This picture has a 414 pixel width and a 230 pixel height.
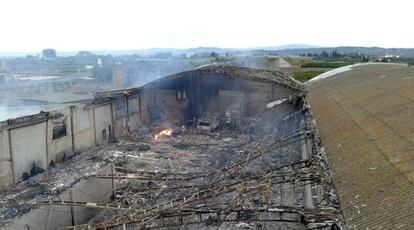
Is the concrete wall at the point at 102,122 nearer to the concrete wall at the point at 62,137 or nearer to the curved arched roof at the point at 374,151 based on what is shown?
the concrete wall at the point at 62,137

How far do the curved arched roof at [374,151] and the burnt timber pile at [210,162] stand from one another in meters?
0.40

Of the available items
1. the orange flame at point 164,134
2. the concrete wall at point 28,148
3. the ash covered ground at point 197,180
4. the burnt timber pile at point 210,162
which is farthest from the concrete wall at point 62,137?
the orange flame at point 164,134

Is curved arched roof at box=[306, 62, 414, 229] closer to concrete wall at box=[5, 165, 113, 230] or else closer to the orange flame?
concrete wall at box=[5, 165, 113, 230]

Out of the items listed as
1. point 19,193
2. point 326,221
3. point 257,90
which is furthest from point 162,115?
point 326,221

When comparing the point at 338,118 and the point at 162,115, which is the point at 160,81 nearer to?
the point at 162,115

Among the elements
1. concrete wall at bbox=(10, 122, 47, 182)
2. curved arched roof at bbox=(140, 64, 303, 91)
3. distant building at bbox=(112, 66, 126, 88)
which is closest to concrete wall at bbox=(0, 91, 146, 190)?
concrete wall at bbox=(10, 122, 47, 182)

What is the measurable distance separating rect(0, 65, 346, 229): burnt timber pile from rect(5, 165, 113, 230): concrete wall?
8 centimetres

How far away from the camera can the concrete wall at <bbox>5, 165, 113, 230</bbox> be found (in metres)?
12.5

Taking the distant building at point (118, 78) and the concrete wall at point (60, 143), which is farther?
the distant building at point (118, 78)

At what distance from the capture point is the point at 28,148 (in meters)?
18.0

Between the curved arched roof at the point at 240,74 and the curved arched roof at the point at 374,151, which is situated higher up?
the curved arched roof at the point at 240,74

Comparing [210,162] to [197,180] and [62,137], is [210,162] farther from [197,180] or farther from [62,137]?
[62,137]

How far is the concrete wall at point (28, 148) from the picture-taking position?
17188mm

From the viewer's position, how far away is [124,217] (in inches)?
410
